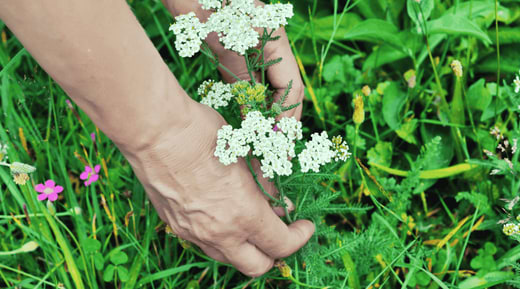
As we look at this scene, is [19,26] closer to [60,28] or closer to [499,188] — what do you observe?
[60,28]

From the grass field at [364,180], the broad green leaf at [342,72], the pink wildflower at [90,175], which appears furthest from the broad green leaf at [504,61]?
the pink wildflower at [90,175]

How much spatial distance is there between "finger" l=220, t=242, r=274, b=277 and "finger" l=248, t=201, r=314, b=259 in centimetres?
1

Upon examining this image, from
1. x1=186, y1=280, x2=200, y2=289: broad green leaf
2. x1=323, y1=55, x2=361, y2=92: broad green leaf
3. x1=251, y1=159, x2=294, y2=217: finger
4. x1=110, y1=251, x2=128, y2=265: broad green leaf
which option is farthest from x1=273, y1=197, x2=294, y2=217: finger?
x1=323, y1=55, x2=361, y2=92: broad green leaf

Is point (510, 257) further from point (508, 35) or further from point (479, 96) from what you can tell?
point (508, 35)

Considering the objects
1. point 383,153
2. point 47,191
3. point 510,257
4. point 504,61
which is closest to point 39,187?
point 47,191

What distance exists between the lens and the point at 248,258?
1111 millimetres

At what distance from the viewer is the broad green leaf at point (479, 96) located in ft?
4.69

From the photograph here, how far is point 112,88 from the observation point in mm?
838

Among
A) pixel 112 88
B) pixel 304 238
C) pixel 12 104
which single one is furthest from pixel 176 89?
pixel 12 104

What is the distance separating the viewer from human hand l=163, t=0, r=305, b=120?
113 centimetres

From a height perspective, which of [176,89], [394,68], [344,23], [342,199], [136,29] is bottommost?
[342,199]

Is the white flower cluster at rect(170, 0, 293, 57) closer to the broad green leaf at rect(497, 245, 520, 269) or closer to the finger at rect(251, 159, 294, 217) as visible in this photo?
the finger at rect(251, 159, 294, 217)

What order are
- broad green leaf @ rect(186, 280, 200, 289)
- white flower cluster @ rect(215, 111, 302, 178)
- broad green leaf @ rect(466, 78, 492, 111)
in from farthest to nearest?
broad green leaf @ rect(466, 78, 492, 111) → broad green leaf @ rect(186, 280, 200, 289) → white flower cluster @ rect(215, 111, 302, 178)

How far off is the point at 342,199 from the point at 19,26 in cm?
109
